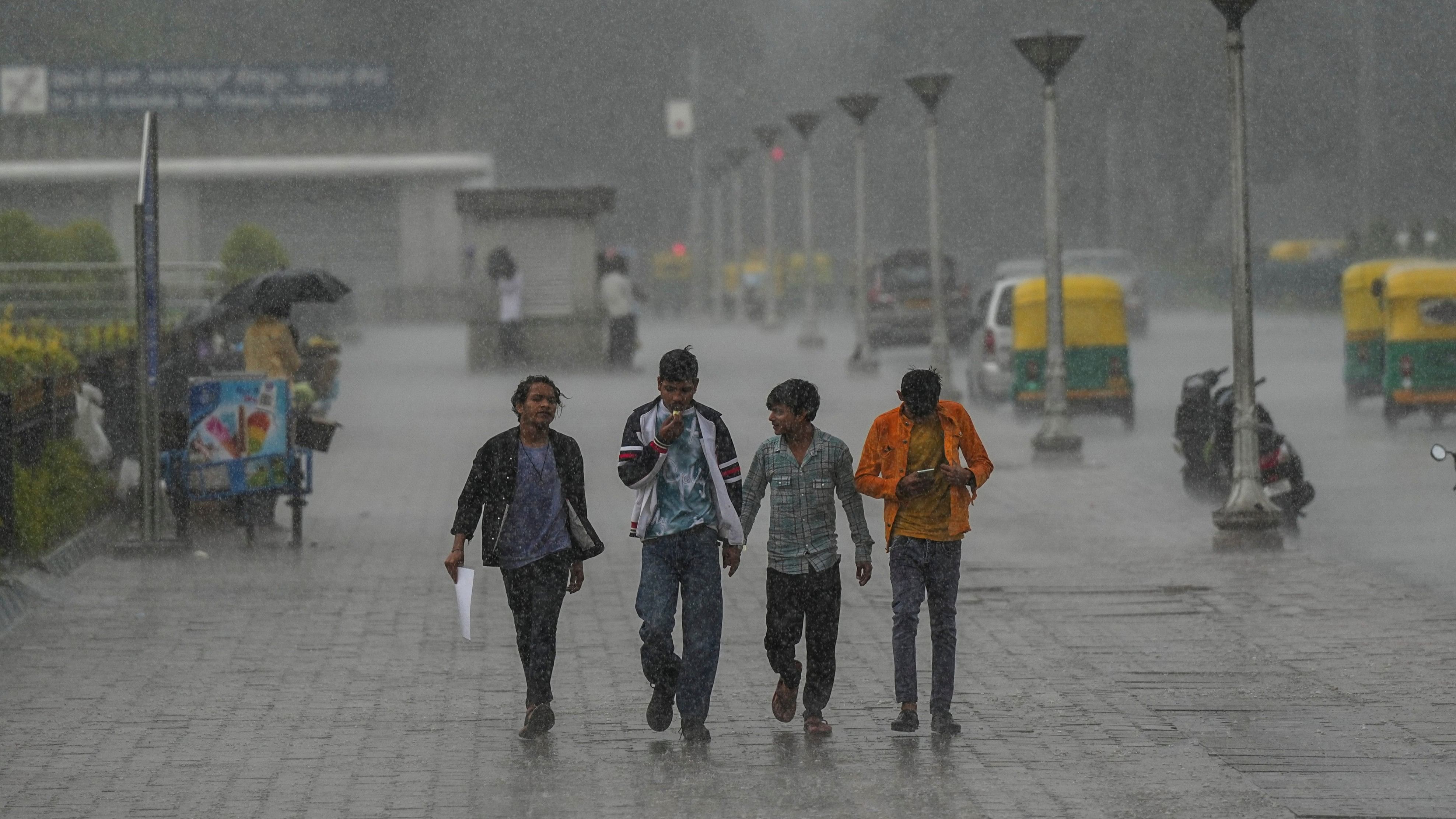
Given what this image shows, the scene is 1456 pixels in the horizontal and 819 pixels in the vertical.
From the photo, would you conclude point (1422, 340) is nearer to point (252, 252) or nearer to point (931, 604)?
point (931, 604)

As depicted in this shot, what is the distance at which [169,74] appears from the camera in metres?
63.4

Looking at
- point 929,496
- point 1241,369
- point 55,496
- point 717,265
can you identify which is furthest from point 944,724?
point 717,265

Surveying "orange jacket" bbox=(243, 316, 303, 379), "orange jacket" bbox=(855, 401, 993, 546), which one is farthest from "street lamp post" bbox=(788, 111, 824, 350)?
"orange jacket" bbox=(855, 401, 993, 546)

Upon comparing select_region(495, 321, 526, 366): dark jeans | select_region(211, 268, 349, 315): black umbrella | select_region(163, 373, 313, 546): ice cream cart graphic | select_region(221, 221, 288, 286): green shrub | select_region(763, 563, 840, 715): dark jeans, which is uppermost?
select_region(221, 221, 288, 286): green shrub

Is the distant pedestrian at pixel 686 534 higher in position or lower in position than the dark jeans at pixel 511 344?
lower

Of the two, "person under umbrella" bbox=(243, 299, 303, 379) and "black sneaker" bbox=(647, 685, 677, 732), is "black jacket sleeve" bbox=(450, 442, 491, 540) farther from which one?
"person under umbrella" bbox=(243, 299, 303, 379)

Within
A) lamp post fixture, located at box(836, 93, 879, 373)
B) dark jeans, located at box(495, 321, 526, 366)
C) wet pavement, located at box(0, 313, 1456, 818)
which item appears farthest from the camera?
dark jeans, located at box(495, 321, 526, 366)

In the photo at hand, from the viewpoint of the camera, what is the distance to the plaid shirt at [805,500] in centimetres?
811

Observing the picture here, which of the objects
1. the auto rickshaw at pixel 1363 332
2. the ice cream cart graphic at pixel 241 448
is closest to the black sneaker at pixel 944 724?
the ice cream cart graphic at pixel 241 448

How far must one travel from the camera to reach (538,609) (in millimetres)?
8305

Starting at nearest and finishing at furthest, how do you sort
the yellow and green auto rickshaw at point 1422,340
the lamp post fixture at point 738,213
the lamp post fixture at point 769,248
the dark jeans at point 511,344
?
1. the yellow and green auto rickshaw at point 1422,340
2. the dark jeans at point 511,344
3. the lamp post fixture at point 769,248
4. the lamp post fixture at point 738,213

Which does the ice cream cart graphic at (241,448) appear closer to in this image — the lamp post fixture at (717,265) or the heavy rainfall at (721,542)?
the heavy rainfall at (721,542)

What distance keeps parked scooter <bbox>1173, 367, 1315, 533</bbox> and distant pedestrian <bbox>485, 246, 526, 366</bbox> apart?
16779mm

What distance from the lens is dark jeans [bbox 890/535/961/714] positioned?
820 centimetres
